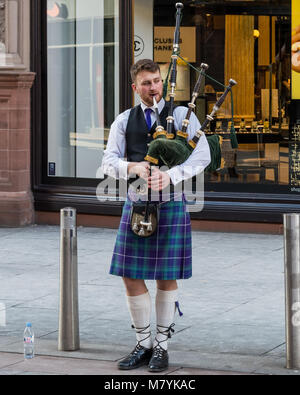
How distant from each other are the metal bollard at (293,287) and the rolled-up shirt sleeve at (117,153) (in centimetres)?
113

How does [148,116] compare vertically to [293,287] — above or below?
above

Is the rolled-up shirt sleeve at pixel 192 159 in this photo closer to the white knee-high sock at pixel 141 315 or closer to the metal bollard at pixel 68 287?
the white knee-high sock at pixel 141 315

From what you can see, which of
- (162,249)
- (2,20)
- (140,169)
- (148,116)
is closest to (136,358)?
(162,249)

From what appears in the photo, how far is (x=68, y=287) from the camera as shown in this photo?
22.8ft

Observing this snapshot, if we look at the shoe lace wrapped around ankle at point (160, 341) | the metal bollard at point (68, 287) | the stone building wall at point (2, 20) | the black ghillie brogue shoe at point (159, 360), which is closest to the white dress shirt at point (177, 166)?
the metal bollard at point (68, 287)

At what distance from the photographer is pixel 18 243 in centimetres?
1196

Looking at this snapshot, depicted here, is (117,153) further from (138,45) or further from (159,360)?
(138,45)

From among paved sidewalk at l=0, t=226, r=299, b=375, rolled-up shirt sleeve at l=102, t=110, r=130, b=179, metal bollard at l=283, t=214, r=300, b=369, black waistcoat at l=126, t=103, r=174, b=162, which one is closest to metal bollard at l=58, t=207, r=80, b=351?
paved sidewalk at l=0, t=226, r=299, b=375

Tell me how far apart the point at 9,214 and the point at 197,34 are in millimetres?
3465

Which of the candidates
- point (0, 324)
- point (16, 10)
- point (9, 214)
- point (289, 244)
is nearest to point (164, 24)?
point (16, 10)

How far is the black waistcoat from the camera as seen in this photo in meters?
6.48

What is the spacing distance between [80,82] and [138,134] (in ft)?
23.6

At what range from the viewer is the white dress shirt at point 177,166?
251 inches

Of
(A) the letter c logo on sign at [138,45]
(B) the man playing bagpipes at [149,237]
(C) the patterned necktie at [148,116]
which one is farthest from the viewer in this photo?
(A) the letter c logo on sign at [138,45]
